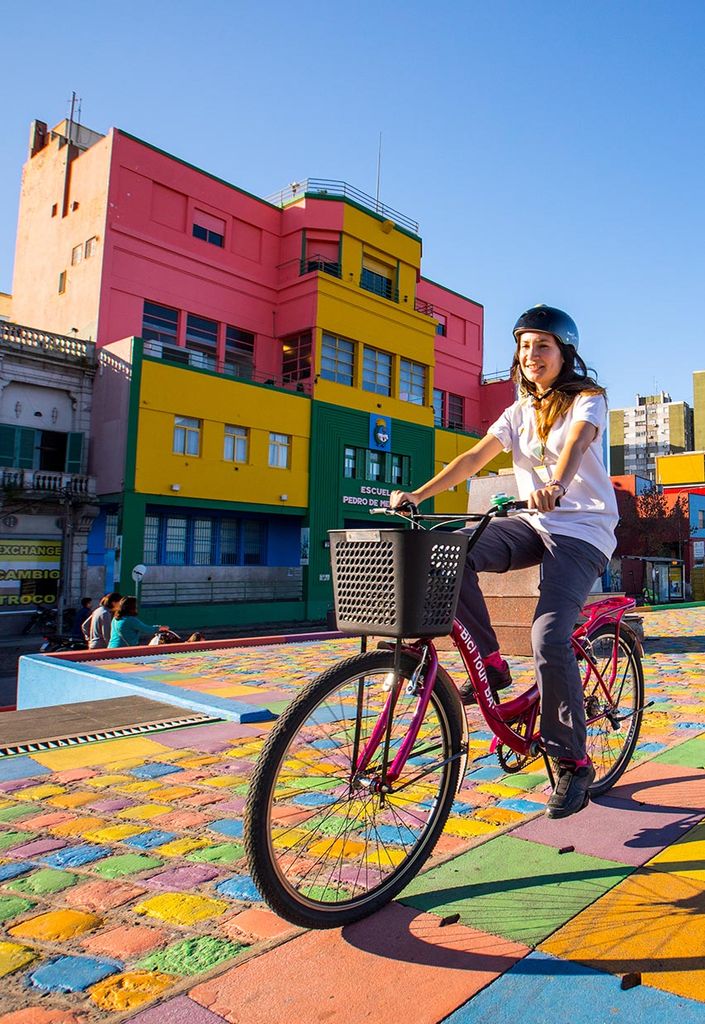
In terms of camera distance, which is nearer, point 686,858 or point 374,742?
point 374,742

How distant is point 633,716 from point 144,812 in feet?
7.80

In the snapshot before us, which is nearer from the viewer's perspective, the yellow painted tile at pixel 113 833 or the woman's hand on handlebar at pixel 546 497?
the woman's hand on handlebar at pixel 546 497

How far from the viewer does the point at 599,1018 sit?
1.53 meters

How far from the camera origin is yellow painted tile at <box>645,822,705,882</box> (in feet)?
7.52

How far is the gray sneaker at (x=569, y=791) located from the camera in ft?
8.13

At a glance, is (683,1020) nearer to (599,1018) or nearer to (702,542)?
(599,1018)

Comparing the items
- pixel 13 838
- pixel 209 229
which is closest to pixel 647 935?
pixel 13 838

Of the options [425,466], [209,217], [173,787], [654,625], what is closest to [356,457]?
[425,466]

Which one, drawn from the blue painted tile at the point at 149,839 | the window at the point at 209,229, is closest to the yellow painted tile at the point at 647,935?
the blue painted tile at the point at 149,839

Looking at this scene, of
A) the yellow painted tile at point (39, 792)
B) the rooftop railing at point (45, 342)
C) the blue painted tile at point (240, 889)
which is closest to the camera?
the blue painted tile at point (240, 889)

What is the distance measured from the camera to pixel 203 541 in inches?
1120

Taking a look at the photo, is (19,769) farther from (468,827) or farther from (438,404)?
(438,404)

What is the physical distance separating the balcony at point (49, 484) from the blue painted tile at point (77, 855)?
22.3m

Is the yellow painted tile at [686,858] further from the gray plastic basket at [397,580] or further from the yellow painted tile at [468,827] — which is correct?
the gray plastic basket at [397,580]
